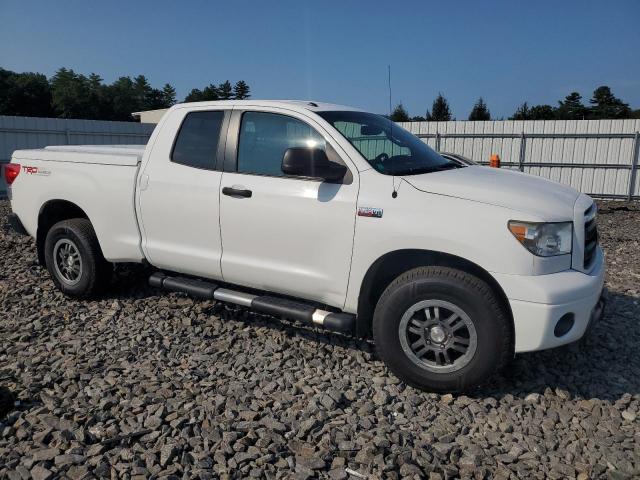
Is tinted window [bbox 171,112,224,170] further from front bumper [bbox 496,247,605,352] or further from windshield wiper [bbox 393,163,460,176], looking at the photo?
front bumper [bbox 496,247,605,352]

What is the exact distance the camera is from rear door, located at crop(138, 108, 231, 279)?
4.29m

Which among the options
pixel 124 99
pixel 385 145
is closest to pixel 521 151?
pixel 385 145

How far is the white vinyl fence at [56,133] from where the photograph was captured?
49.9 feet

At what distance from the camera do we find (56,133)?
54.0 feet

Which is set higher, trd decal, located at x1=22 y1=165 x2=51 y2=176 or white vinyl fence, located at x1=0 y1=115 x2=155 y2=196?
white vinyl fence, located at x1=0 y1=115 x2=155 y2=196

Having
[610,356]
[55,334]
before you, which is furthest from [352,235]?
[55,334]

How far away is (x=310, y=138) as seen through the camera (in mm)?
3977

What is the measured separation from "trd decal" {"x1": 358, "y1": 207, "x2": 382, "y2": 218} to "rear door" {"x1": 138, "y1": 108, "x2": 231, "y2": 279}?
124 cm

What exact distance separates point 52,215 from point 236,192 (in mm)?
2554

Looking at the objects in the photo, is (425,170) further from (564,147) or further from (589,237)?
(564,147)

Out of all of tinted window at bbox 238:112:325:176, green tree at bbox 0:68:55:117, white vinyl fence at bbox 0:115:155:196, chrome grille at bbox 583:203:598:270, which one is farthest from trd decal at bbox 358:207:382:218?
green tree at bbox 0:68:55:117

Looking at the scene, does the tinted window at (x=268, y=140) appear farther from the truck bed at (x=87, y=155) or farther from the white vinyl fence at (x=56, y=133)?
the white vinyl fence at (x=56, y=133)

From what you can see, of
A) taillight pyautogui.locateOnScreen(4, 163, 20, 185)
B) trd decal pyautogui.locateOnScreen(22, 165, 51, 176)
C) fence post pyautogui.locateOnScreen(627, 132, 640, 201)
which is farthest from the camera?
fence post pyautogui.locateOnScreen(627, 132, 640, 201)

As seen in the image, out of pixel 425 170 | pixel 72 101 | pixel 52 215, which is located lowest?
pixel 52 215
